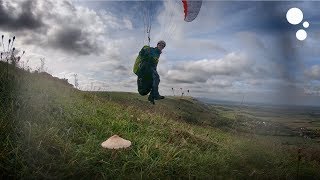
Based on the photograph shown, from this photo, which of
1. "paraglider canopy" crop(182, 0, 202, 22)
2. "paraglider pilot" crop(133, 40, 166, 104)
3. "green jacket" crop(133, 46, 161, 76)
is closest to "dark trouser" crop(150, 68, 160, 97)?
"paraglider pilot" crop(133, 40, 166, 104)

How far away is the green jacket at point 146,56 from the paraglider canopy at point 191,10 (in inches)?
59.8

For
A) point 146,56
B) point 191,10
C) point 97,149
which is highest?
point 191,10

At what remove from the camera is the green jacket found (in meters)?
10.6

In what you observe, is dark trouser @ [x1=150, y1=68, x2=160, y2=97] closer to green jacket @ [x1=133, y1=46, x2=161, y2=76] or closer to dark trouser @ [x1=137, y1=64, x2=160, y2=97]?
dark trouser @ [x1=137, y1=64, x2=160, y2=97]

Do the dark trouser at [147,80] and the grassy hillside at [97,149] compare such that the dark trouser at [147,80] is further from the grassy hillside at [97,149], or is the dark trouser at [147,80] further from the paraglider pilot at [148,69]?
the grassy hillside at [97,149]

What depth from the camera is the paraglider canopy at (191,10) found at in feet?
31.1

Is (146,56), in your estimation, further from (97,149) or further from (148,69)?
(97,149)

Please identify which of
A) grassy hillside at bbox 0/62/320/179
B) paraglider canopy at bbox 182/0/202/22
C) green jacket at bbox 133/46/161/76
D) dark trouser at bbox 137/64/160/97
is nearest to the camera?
grassy hillside at bbox 0/62/320/179

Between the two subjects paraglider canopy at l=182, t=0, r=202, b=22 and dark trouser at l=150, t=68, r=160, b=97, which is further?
dark trouser at l=150, t=68, r=160, b=97

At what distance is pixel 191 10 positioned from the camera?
31.2ft

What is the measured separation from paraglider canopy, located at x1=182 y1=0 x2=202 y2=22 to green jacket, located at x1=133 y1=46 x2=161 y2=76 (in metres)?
1.52

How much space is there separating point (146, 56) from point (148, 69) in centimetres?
43

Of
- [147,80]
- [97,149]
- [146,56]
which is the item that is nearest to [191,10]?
[146,56]

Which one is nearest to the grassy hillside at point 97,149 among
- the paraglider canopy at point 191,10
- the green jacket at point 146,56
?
the green jacket at point 146,56
